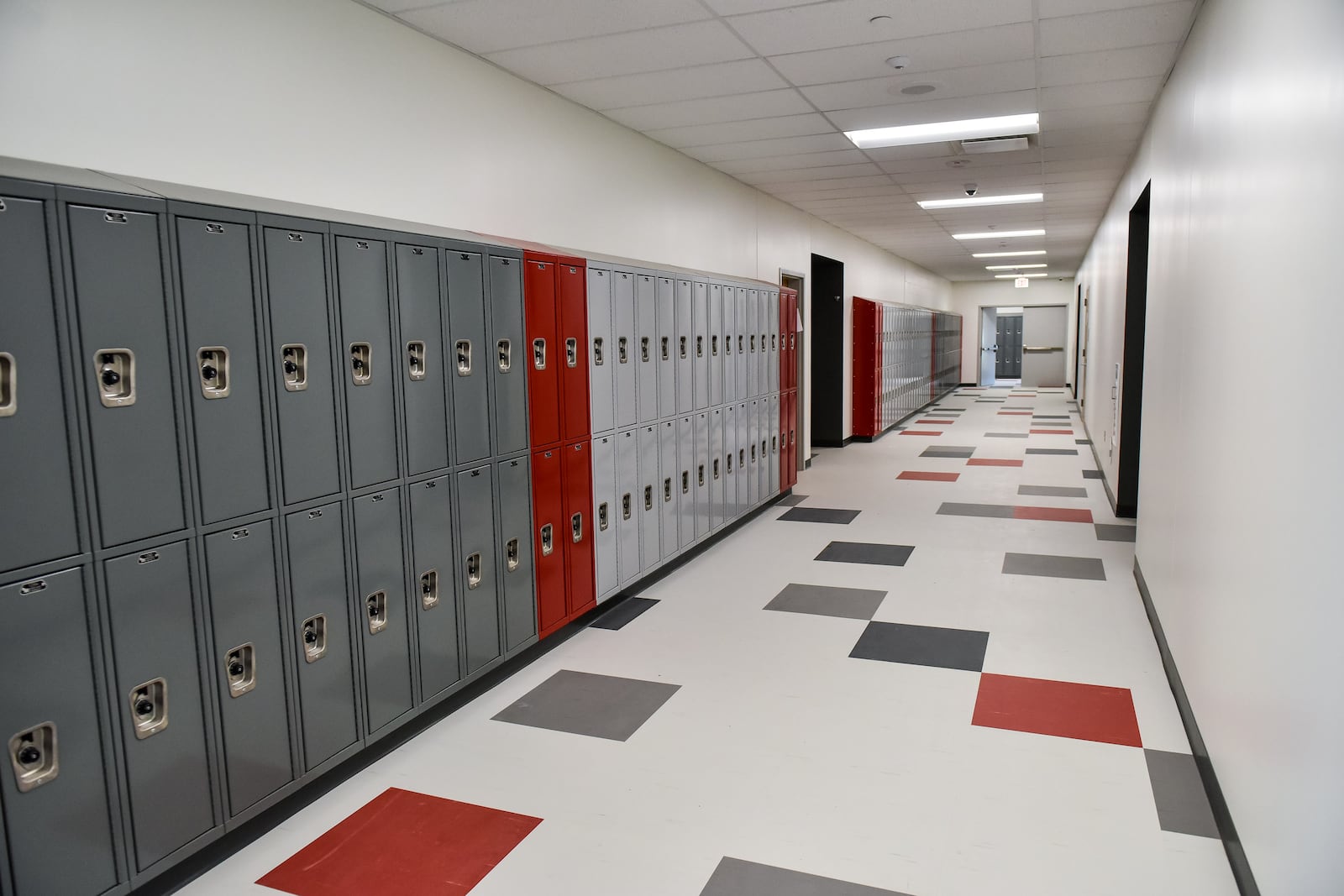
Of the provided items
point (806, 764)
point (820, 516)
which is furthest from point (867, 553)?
point (806, 764)

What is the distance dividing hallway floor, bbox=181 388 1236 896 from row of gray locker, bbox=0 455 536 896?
0.25 m

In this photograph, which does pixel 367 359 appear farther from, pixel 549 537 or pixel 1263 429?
pixel 1263 429

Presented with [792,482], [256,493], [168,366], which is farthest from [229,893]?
[792,482]

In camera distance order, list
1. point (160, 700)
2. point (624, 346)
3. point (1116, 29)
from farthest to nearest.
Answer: point (624, 346)
point (1116, 29)
point (160, 700)

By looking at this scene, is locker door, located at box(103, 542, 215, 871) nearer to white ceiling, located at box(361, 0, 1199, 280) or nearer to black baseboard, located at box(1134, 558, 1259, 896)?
white ceiling, located at box(361, 0, 1199, 280)

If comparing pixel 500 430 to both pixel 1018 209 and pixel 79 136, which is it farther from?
pixel 1018 209

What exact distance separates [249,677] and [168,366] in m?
0.91

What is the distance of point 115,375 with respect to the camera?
81.0 inches

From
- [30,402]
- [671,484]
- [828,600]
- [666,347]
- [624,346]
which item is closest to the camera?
[30,402]

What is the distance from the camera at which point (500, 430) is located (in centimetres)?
356

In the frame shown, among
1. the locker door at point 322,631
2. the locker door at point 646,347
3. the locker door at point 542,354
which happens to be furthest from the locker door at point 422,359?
the locker door at point 646,347

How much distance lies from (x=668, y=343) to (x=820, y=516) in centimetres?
251

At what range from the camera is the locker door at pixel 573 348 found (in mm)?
3992

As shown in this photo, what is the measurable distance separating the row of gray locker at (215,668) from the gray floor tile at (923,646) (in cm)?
183
